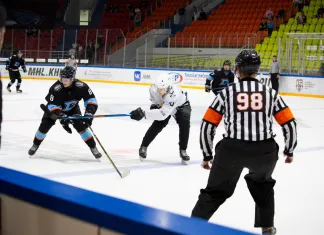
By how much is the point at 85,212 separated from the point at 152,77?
1736 cm

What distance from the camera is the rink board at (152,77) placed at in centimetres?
1519

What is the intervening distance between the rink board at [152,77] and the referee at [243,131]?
11.8 m

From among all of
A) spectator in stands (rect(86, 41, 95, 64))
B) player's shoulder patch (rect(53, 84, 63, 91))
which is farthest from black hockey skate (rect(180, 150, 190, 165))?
spectator in stands (rect(86, 41, 95, 64))

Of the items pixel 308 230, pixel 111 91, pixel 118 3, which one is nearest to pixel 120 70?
pixel 111 91

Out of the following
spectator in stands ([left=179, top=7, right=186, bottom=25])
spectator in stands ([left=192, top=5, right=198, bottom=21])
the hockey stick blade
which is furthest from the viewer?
spectator in stands ([left=179, top=7, right=186, bottom=25])

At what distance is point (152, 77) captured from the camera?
740 inches

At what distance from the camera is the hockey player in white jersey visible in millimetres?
5616

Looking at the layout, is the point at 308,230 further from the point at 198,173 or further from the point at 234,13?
the point at 234,13

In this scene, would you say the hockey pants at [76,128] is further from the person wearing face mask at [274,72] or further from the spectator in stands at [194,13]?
the spectator in stands at [194,13]

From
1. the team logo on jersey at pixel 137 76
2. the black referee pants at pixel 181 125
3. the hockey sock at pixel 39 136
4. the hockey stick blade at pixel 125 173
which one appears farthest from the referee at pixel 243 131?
the team logo on jersey at pixel 137 76

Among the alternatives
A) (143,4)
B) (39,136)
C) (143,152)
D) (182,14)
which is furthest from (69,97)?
(143,4)

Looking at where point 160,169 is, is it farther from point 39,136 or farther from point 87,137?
point 39,136

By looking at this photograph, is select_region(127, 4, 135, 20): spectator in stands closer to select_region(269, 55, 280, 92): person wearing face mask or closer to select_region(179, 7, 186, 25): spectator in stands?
select_region(179, 7, 186, 25): spectator in stands

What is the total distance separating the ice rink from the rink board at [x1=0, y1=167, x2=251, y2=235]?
2296 mm
